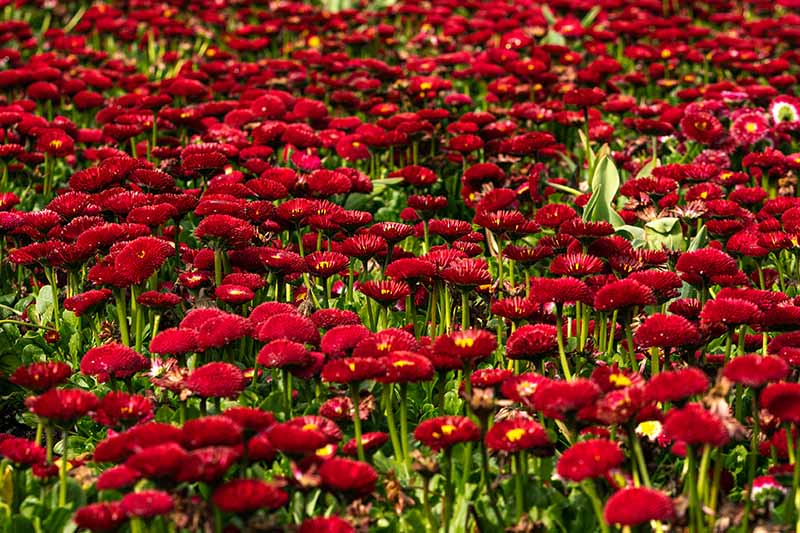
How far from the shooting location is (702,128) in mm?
6023

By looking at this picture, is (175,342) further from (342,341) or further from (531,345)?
(531,345)

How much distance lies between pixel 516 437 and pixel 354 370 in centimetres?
47

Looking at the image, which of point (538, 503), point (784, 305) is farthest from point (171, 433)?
point (784, 305)

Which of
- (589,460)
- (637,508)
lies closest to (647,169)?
(589,460)

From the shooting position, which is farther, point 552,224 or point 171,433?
point 552,224

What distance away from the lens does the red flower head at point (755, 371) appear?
273 cm

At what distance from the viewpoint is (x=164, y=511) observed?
2.41m

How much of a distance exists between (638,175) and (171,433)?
3839mm

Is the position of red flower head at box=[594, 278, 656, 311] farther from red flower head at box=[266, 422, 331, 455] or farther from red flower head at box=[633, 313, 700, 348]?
red flower head at box=[266, 422, 331, 455]

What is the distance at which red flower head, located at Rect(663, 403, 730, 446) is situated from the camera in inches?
99.3

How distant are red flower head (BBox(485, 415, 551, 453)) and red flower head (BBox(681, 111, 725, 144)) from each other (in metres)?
3.52

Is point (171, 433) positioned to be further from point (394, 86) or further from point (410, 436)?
point (394, 86)

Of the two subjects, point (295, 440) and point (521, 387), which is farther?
point (521, 387)

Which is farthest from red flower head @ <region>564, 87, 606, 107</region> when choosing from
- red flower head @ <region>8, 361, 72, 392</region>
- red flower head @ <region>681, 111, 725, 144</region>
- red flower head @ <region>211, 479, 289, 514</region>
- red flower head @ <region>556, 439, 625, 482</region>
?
red flower head @ <region>211, 479, 289, 514</region>
